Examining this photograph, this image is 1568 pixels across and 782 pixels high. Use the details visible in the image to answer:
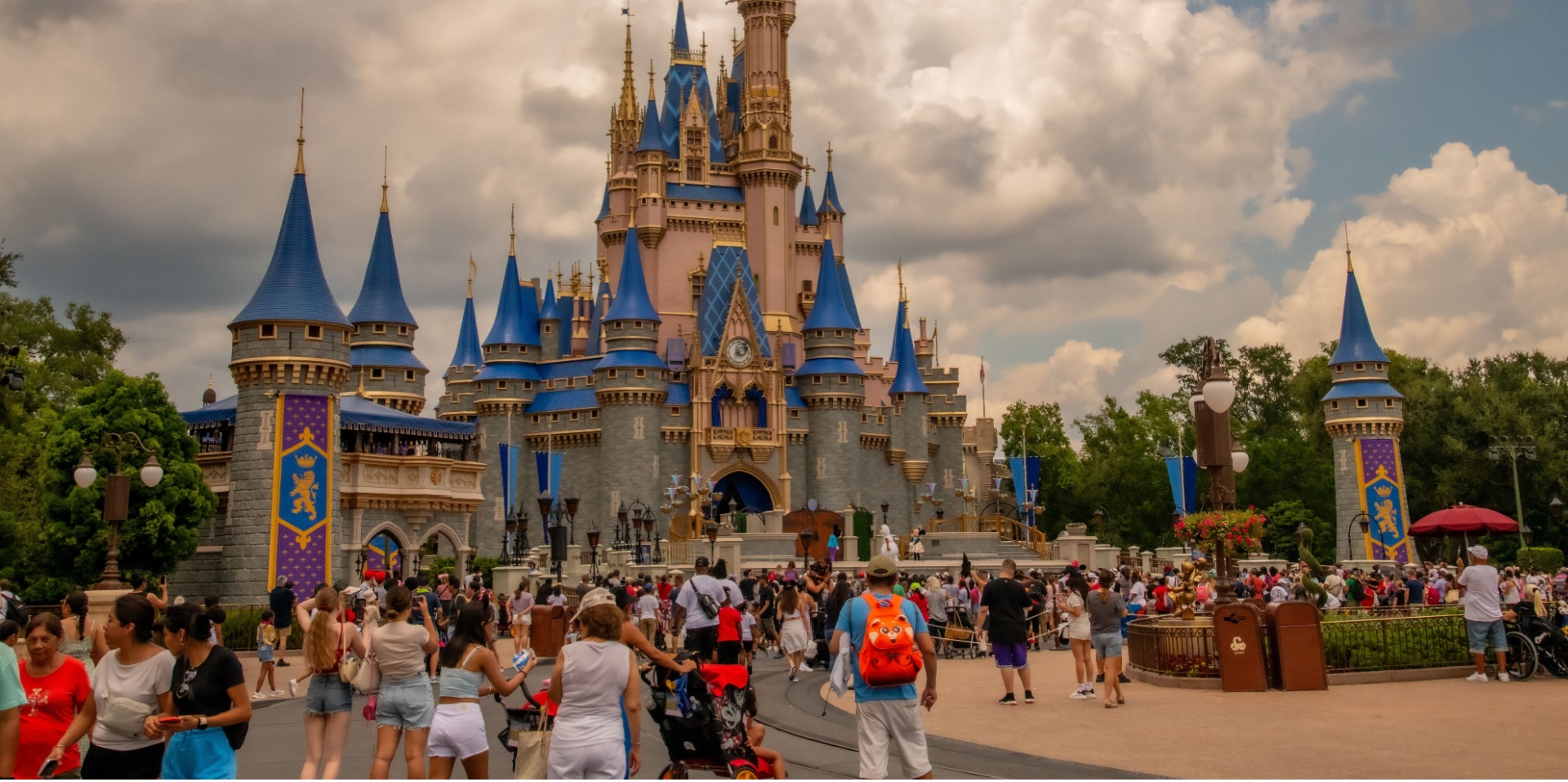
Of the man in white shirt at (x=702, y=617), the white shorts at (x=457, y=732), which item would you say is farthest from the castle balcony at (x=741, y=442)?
the white shorts at (x=457, y=732)

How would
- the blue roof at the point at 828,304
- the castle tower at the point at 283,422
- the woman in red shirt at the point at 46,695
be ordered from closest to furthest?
1. the woman in red shirt at the point at 46,695
2. the castle tower at the point at 283,422
3. the blue roof at the point at 828,304

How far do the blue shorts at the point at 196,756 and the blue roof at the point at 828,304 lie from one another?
2340 inches

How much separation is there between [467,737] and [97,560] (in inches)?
Result: 1225

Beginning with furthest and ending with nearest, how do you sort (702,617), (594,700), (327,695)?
(702,617), (327,695), (594,700)

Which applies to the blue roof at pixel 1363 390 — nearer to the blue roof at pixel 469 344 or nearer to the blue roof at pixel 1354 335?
the blue roof at pixel 1354 335

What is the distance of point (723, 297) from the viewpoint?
66125 millimetres

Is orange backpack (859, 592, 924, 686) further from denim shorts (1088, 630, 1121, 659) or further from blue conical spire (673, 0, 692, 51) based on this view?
blue conical spire (673, 0, 692, 51)

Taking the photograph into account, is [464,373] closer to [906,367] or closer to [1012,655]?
[906,367]

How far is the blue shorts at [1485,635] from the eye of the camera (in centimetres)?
1677

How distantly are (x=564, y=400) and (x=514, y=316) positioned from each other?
6364mm

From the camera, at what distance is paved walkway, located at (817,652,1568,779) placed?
36.0ft

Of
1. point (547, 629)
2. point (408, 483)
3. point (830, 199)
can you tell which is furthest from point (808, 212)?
point (547, 629)

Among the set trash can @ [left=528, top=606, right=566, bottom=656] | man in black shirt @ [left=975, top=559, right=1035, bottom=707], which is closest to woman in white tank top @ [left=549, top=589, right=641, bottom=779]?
man in black shirt @ [left=975, top=559, right=1035, bottom=707]

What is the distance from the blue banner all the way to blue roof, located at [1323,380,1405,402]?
8002 mm
